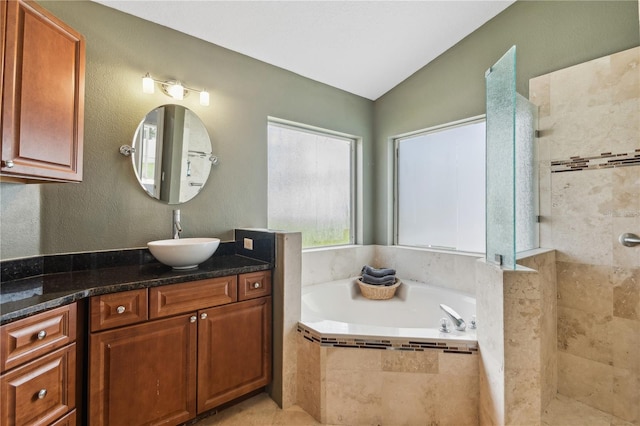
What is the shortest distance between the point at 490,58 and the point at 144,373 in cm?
327

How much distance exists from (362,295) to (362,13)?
2376mm

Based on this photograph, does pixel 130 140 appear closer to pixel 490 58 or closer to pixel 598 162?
pixel 490 58

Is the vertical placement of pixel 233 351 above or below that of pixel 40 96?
below

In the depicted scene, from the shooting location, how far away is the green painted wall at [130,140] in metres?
1.64

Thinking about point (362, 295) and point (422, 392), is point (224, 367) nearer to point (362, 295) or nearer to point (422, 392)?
point (422, 392)

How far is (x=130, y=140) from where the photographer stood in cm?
189

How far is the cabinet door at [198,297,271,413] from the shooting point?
1632 millimetres

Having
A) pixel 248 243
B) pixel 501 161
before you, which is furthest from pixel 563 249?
pixel 248 243

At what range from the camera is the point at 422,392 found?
1.64 metres

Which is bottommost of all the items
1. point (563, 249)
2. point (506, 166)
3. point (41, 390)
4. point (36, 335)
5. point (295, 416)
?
point (295, 416)

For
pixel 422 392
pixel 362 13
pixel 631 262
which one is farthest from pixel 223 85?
pixel 631 262

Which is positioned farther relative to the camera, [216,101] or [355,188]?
[355,188]

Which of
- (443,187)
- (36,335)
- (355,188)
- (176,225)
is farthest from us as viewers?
(355,188)

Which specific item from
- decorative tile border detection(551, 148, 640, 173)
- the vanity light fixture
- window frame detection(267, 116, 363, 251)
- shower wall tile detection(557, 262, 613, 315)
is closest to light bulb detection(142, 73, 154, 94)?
the vanity light fixture
